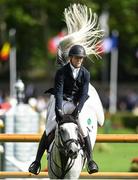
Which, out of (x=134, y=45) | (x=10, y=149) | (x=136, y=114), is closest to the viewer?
(x=10, y=149)

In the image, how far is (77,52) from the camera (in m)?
8.23

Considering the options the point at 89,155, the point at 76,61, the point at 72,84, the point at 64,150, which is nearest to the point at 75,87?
the point at 72,84

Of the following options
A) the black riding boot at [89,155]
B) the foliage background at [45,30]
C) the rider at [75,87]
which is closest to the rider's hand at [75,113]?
the rider at [75,87]

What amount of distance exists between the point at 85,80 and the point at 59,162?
3.12ft

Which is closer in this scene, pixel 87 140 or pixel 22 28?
pixel 87 140

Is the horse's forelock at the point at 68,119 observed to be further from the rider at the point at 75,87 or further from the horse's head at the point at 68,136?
the rider at the point at 75,87

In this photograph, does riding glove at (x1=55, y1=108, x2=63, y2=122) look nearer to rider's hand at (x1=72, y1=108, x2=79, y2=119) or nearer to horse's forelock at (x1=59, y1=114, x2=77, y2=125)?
horse's forelock at (x1=59, y1=114, x2=77, y2=125)

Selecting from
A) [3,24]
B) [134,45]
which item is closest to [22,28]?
[3,24]

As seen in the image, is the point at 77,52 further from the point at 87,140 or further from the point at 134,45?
the point at 134,45

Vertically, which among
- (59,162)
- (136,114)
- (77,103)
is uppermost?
(77,103)

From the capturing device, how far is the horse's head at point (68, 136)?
7.68 metres

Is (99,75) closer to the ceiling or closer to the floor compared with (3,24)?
closer to the floor

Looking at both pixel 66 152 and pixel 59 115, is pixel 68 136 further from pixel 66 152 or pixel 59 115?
pixel 59 115

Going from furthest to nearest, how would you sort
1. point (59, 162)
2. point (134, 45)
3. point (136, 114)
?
point (134, 45)
point (136, 114)
point (59, 162)
